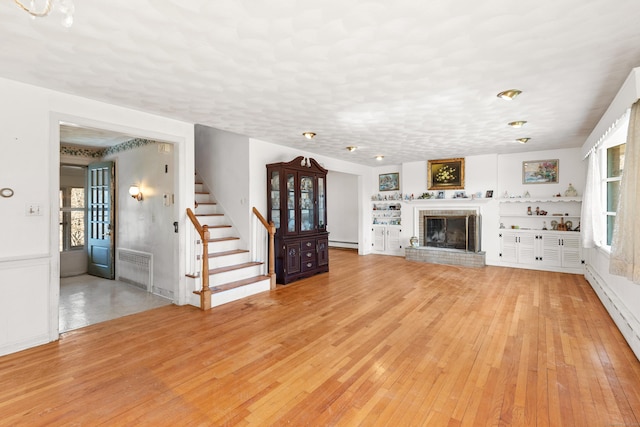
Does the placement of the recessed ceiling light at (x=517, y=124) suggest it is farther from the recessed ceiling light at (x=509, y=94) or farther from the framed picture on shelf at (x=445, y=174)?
the framed picture on shelf at (x=445, y=174)

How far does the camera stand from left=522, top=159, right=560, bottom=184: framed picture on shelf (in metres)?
6.47

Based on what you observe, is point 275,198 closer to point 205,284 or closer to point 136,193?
point 205,284

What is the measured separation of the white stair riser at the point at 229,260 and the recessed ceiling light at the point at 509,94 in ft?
14.0

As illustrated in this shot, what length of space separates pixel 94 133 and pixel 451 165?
7.35 meters

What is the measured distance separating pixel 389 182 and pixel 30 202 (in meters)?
7.60

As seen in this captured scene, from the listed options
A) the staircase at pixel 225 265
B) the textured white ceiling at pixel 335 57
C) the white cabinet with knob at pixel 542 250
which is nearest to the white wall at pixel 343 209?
the white cabinet with knob at pixel 542 250

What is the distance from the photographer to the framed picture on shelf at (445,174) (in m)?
7.41

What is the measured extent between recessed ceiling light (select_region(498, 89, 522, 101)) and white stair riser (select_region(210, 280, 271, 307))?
13.3ft

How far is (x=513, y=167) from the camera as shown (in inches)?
271

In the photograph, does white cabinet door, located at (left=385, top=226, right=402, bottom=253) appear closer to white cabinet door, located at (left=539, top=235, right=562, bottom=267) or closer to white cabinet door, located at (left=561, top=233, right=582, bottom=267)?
white cabinet door, located at (left=539, top=235, right=562, bottom=267)

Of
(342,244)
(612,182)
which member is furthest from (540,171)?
(342,244)

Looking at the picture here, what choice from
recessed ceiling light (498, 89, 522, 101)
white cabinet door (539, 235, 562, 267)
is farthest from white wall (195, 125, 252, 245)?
white cabinet door (539, 235, 562, 267)

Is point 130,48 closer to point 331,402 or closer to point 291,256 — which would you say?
point 331,402

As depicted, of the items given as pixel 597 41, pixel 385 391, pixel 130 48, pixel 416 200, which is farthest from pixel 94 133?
pixel 416 200
